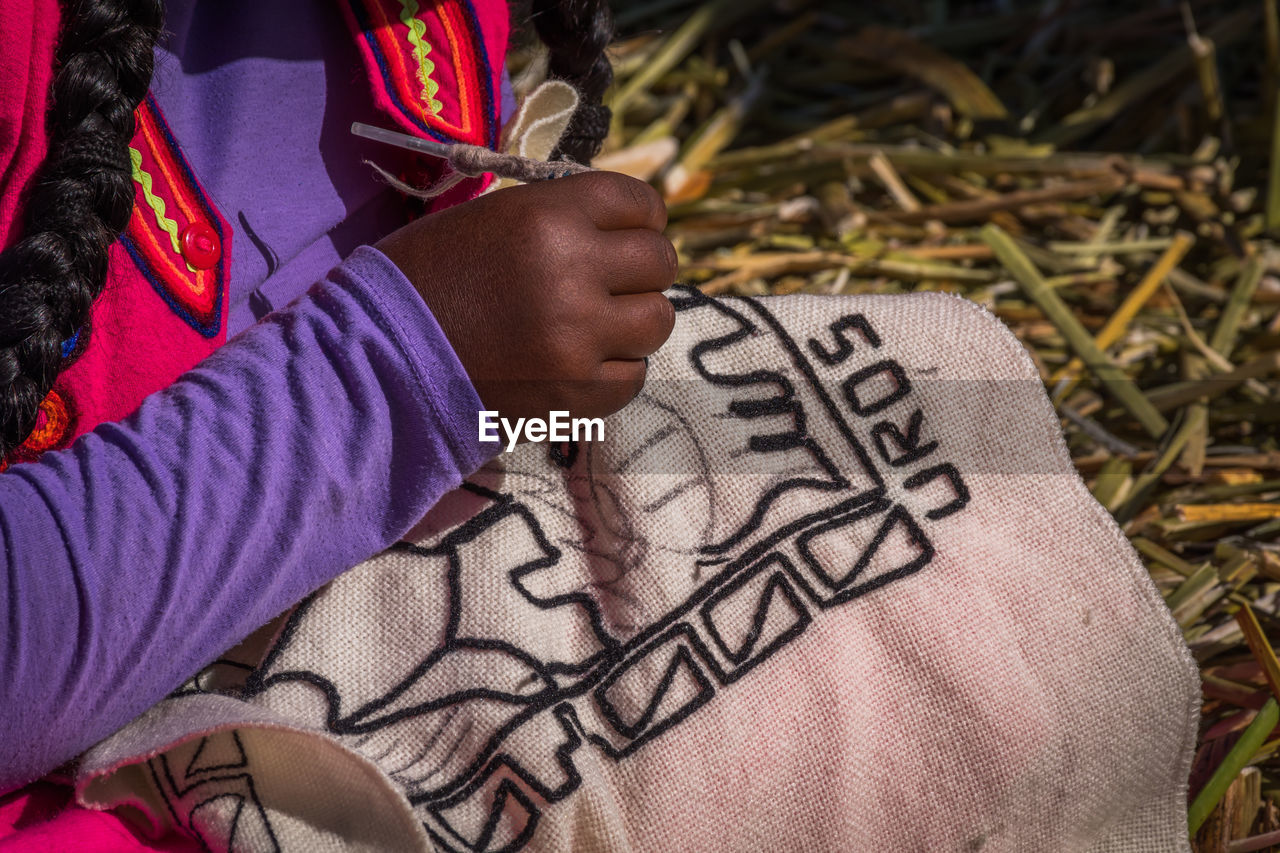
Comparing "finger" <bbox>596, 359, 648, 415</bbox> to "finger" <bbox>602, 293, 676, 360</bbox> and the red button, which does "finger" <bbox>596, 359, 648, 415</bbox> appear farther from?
the red button

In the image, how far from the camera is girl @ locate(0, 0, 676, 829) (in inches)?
22.6

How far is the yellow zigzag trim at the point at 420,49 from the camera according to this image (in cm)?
81

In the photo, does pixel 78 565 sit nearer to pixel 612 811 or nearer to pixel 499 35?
pixel 612 811

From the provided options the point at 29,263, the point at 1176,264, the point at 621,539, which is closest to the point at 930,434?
the point at 621,539

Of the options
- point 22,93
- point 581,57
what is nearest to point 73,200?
point 22,93


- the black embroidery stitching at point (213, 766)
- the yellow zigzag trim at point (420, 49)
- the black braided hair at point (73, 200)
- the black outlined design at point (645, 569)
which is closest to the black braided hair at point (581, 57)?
the yellow zigzag trim at point (420, 49)

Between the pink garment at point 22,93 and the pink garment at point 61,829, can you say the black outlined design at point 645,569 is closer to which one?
the pink garment at point 61,829

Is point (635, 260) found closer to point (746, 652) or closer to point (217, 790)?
point (746, 652)

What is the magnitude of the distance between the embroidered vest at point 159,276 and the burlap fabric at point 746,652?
18 cm

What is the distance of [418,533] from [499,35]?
1.38ft

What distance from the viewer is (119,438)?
602 millimetres

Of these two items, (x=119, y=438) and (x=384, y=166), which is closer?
(x=119, y=438)

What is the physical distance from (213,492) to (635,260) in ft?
0.92

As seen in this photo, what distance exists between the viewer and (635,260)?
68 centimetres
